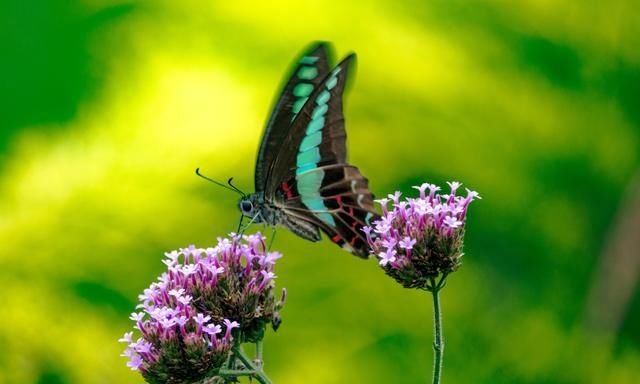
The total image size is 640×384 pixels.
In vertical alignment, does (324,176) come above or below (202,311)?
above

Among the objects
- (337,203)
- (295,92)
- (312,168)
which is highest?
(295,92)

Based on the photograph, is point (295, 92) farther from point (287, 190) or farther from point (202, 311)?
point (202, 311)

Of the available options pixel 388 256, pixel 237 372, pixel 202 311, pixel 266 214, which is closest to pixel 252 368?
pixel 237 372

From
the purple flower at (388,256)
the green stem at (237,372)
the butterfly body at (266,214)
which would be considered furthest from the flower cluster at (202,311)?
the purple flower at (388,256)

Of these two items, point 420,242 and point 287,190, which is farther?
point 287,190

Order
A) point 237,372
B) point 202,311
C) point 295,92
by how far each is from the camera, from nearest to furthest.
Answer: point 237,372 < point 202,311 < point 295,92

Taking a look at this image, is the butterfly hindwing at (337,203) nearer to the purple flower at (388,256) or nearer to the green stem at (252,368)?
the purple flower at (388,256)

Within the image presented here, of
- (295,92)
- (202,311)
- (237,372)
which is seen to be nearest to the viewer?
(237,372)

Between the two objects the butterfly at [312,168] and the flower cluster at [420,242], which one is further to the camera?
the butterfly at [312,168]
